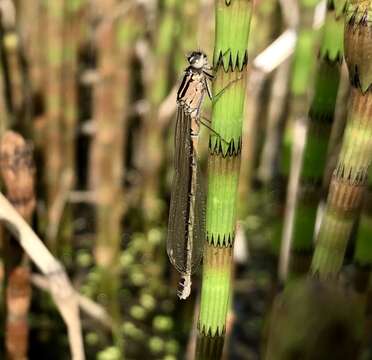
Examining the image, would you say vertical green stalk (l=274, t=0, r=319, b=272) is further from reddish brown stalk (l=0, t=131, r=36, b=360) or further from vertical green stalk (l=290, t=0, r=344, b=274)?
reddish brown stalk (l=0, t=131, r=36, b=360)

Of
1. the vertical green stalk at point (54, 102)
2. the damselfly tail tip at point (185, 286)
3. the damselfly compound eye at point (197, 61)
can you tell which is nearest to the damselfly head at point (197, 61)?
the damselfly compound eye at point (197, 61)

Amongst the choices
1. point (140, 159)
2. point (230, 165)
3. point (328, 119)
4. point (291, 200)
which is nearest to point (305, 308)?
point (230, 165)

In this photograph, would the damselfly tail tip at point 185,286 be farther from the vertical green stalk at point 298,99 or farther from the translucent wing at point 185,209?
the vertical green stalk at point 298,99

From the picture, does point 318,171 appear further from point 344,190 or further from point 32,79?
point 32,79

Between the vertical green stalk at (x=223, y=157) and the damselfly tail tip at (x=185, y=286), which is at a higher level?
the vertical green stalk at (x=223, y=157)

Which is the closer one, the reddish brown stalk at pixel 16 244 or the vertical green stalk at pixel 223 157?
the vertical green stalk at pixel 223 157

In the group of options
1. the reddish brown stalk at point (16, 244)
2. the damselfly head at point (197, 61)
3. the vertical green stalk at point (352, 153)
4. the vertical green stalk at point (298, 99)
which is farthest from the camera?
the vertical green stalk at point (298, 99)

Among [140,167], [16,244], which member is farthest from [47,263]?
[140,167]
